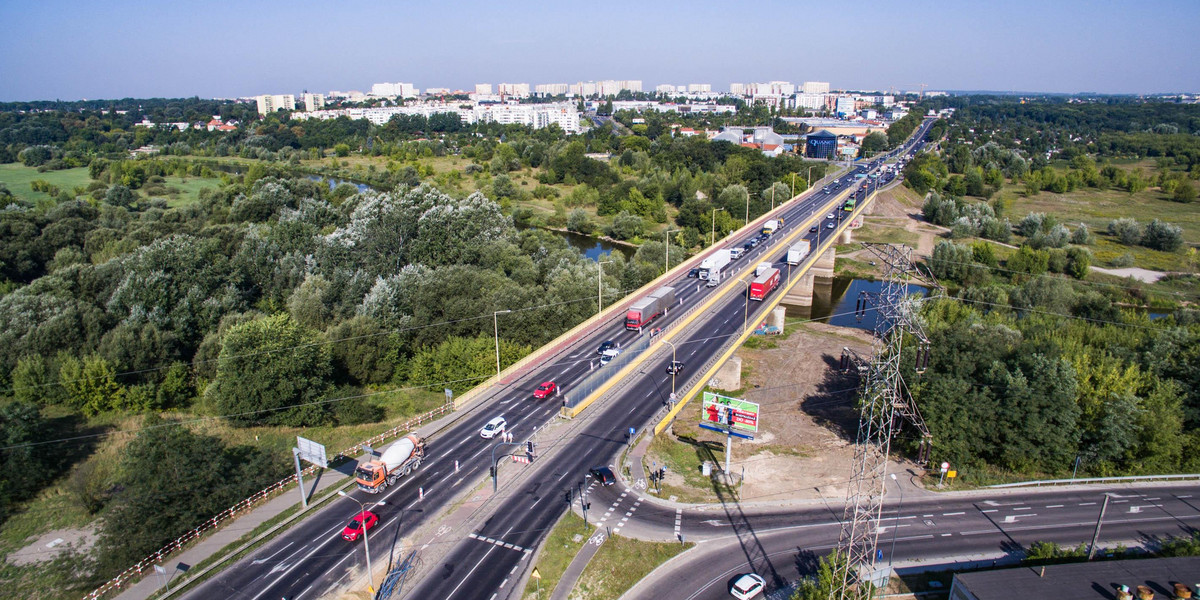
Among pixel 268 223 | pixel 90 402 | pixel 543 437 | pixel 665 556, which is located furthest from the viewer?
pixel 268 223

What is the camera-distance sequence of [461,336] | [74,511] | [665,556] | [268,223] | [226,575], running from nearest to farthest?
[226,575] → [665,556] → [74,511] → [461,336] → [268,223]

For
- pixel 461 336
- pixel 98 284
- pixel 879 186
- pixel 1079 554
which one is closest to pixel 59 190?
pixel 98 284

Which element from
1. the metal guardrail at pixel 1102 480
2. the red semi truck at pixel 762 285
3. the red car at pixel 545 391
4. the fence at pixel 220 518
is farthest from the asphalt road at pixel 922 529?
the red semi truck at pixel 762 285

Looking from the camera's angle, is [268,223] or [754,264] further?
[268,223]

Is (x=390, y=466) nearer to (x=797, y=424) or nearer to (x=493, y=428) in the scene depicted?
(x=493, y=428)

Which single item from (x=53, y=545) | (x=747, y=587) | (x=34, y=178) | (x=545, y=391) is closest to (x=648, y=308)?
(x=545, y=391)

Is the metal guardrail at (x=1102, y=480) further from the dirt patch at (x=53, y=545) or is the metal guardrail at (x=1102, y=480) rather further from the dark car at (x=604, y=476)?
the dirt patch at (x=53, y=545)

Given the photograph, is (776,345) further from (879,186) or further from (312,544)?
(879,186)
